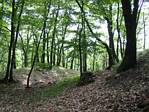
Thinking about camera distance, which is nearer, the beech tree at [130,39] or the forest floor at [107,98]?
the forest floor at [107,98]

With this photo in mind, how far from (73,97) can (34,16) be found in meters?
10.7

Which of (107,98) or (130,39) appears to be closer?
(107,98)

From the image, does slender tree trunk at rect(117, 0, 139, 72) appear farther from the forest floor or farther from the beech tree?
the forest floor

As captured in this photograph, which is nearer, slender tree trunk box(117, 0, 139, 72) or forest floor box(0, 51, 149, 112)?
forest floor box(0, 51, 149, 112)

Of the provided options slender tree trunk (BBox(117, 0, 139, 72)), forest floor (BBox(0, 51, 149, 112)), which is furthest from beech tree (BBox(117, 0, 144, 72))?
forest floor (BBox(0, 51, 149, 112))

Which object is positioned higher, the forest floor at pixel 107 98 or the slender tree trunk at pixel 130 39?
the slender tree trunk at pixel 130 39

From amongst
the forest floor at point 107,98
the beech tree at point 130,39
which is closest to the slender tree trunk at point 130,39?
the beech tree at point 130,39

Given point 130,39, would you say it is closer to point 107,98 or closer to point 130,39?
point 130,39

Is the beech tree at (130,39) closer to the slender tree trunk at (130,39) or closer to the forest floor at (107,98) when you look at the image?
the slender tree trunk at (130,39)

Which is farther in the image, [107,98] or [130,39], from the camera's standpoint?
[130,39]

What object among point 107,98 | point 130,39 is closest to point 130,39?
point 130,39

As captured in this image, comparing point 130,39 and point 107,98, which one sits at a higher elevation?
point 130,39

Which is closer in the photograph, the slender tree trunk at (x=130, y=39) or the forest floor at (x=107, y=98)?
the forest floor at (x=107, y=98)

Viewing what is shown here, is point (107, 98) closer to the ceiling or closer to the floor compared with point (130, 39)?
closer to the floor
